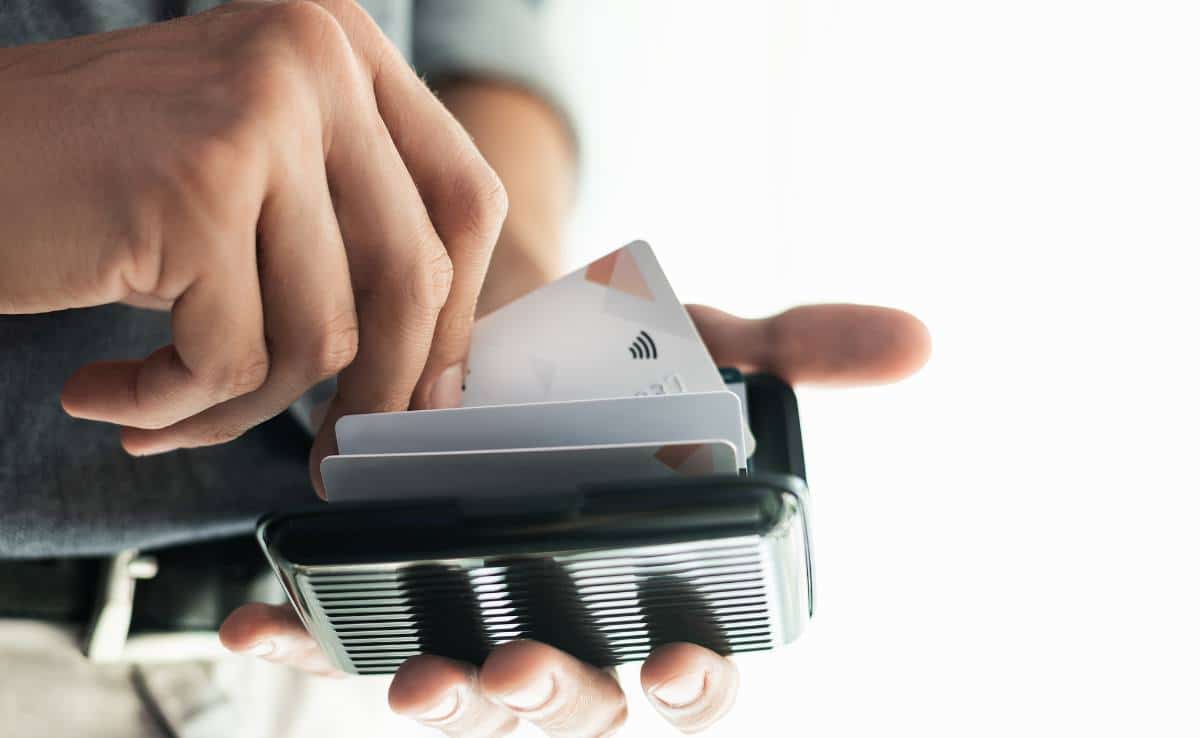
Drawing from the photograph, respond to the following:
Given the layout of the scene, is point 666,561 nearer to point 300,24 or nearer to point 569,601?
point 569,601

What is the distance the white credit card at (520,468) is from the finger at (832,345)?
0.31 metres

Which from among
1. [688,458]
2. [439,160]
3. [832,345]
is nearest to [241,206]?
[439,160]

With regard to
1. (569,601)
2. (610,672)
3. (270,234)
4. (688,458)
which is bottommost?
(610,672)

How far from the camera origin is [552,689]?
59 cm

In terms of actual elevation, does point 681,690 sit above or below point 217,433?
below

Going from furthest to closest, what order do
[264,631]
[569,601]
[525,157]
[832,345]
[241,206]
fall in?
[525,157] < [832,345] < [264,631] < [569,601] < [241,206]

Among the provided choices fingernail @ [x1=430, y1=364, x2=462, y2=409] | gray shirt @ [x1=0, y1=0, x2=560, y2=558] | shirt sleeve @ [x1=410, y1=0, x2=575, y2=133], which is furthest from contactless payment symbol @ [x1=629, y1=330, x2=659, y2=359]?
shirt sleeve @ [x1=410, y1=0, x2=575, y2=133]

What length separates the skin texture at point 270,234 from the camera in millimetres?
428

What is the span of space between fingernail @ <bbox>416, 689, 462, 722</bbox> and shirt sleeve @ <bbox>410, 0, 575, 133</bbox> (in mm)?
799

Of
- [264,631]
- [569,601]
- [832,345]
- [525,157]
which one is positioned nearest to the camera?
[569,601]

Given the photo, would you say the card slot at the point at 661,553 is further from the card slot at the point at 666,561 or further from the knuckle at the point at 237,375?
the knuckle at the point at 237,375

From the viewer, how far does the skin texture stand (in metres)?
0.43

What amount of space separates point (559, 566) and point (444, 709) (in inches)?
7.1

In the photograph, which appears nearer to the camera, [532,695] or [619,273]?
[532,695]
